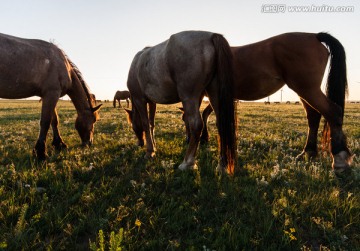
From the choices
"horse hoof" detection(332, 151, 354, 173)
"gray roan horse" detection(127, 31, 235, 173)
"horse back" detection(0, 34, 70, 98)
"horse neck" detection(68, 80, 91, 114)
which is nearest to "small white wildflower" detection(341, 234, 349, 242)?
"gray roan horse" detection(127, 31, 235, 173)

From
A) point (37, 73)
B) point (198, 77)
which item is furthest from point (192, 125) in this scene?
point (37, 73)

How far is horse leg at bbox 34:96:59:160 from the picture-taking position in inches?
258

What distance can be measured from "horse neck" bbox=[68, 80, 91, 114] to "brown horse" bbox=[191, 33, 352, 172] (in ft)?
17.5

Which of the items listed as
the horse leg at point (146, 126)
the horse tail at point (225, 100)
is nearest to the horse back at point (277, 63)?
the horse tail at point (225, 100)

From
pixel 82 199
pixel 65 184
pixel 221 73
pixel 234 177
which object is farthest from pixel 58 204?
pixel 221 73

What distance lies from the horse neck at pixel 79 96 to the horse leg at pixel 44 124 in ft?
4.95

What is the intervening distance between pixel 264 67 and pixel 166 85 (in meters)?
2.46

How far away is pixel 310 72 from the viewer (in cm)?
573

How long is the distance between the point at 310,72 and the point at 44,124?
6.62m

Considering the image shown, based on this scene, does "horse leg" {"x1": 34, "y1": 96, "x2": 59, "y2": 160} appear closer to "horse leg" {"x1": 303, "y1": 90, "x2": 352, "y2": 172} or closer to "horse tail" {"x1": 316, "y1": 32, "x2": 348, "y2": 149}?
"horse leg" {"x1": 303, "y1": 90, "x2": 352, "y2": 172}

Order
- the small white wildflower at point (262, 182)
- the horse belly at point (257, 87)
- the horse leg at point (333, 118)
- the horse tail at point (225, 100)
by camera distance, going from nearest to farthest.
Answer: the small white wildflower at point (262, 182), the horse tail at point (225, 100), the horse leg at point (333, 118), the horse belly at point (257, 87)

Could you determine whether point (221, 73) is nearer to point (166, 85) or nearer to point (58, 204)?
point (166, 85)

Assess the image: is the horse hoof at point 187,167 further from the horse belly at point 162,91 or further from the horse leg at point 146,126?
the horse belly at point 162,91

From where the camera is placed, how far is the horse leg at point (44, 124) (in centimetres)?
655
